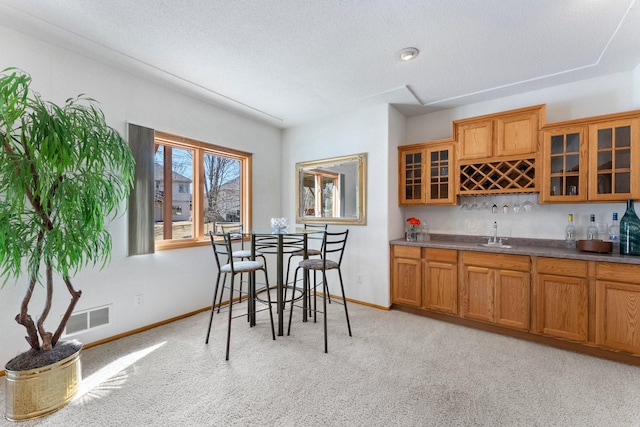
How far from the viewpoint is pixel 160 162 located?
309cm

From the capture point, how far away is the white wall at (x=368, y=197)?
11.4ft

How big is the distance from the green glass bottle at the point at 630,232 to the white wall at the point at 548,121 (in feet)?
1.04

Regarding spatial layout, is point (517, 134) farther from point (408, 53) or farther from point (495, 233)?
point (408, 53)

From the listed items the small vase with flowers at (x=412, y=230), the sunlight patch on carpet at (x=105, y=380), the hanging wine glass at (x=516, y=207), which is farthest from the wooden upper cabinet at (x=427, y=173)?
the sunlight patch on carpet at (x=105, y=380)

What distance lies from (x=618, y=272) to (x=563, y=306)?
0.49 m

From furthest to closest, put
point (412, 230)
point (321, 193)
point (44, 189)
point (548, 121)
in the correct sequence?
point (321, 193)
point (412, 230)
point (548, 121)
point (44, 189)

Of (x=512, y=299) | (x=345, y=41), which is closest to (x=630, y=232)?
(x=512, y=299)

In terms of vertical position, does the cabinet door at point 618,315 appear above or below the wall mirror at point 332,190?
below

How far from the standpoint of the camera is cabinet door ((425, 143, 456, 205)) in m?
3.29

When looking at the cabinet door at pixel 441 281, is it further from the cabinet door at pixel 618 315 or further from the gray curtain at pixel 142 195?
the gray curtain at pixel 142 195

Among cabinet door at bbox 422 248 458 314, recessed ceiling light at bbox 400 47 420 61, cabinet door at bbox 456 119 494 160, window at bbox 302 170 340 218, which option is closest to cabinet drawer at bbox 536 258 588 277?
cabinet door at bbox 422 248 458 314

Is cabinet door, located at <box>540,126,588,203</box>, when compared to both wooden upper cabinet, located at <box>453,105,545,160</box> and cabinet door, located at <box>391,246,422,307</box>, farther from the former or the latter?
cabinet door, located at <box>391,246,422,307</box>

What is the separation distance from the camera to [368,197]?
3625mm

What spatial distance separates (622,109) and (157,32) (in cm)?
425
